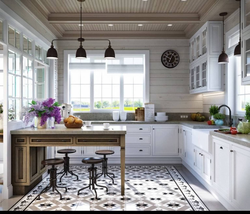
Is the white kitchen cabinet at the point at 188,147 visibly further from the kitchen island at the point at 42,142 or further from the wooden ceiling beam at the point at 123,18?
the wooden ceiling beam at the point at 123,18

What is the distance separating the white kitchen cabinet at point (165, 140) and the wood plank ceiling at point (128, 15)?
224 centimetres

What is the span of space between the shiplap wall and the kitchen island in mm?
2606

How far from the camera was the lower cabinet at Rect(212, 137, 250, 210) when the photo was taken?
2.66m

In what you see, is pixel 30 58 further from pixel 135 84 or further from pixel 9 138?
pixel 135 84

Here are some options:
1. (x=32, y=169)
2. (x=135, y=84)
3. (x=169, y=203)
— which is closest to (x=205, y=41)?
(x=135, y=84)

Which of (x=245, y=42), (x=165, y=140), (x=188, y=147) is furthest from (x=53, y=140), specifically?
(x=245, y=42)

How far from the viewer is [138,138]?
584 cm

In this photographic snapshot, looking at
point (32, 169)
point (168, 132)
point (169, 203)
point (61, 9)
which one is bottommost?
point (169, 203)

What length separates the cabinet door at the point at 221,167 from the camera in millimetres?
3119

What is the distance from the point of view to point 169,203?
11.3 feet

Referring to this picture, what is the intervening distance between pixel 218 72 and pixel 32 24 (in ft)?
11.4

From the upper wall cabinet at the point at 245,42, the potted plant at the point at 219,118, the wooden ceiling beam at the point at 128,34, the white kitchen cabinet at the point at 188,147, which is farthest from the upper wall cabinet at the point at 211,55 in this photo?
the upper wall cabinet at the point at 245,42

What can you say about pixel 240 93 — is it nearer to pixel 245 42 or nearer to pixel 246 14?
pixel 245 42

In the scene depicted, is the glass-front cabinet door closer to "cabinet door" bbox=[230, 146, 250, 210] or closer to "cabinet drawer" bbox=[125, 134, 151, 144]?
"cabinet door" bbox=[230, 146, 250, 210]
